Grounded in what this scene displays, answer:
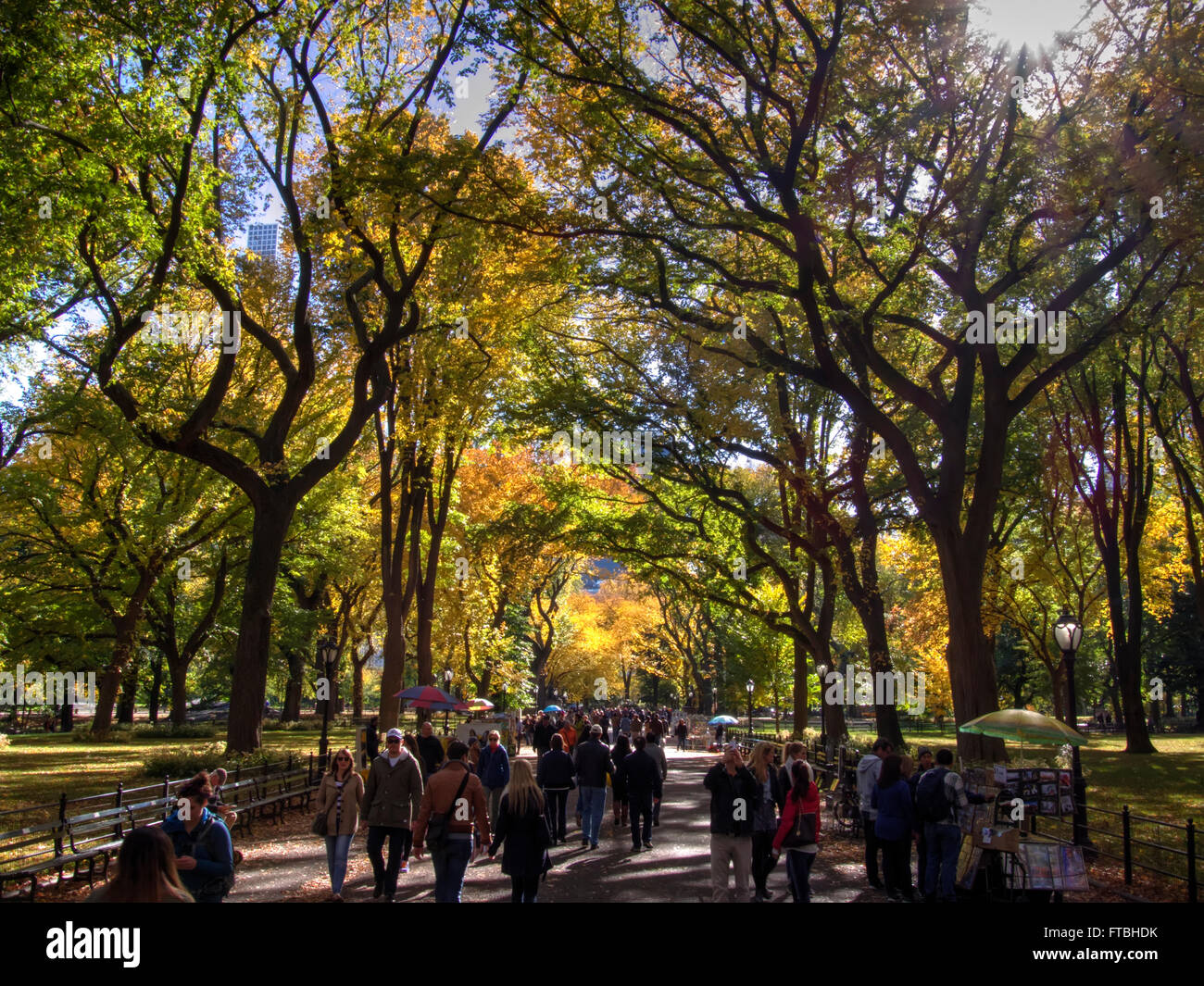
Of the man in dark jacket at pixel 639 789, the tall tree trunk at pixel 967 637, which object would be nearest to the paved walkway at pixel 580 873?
the man in dark jacket at pixel 639 789

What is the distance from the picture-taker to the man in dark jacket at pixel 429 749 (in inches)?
518

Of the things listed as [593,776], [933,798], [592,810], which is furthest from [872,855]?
[592,810]

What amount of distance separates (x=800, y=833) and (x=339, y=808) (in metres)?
4.74

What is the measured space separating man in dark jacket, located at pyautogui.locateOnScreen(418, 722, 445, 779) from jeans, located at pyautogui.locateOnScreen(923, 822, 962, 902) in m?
6.67

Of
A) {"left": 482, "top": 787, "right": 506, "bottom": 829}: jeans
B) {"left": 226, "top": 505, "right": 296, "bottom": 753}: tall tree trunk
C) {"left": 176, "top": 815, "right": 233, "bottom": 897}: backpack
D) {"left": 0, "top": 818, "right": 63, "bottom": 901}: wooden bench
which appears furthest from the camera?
{"left": 226, "top": 505, "right": 296, "bottom": 753}: tall tree trunk

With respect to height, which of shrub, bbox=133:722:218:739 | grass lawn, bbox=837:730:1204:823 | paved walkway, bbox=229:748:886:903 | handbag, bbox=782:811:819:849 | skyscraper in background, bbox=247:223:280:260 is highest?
skyscraper in background, bbox=247:223:280:260

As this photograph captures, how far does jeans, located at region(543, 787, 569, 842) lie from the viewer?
14227 mm

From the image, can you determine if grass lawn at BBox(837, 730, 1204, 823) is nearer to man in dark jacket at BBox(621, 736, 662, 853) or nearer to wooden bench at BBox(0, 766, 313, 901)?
man in dark jacket at BBox(621, 736, 662, 853)

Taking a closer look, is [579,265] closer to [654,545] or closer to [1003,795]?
[1003,795]

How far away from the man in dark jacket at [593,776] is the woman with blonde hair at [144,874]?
964 centimetres

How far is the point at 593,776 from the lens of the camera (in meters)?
13.9

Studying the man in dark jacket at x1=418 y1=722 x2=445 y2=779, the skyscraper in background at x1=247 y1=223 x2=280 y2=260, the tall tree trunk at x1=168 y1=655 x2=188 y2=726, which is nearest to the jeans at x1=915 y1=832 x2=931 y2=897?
the man in dark jacket at x1=418 y1=722 x2=445 y2=779

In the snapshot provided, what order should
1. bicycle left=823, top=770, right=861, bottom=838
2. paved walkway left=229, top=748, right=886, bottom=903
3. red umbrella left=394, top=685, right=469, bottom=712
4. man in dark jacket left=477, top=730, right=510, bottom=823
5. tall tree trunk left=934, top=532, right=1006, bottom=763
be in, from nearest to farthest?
paved walkway left=229, top=748, right=886, bottom=903 < man in dark jacket left=477, top=730, right=510, bottom=823 < tall tree trunk left=934, top=532, right=1006, bottom=763 < bicycle left=823, top=770, right=861, bottom=838 < red umbrella left=394, top=685, right=469, bottom=712

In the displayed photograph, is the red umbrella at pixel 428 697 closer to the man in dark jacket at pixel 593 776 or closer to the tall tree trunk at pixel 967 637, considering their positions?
the man in dark jacket at pixel 593 776
